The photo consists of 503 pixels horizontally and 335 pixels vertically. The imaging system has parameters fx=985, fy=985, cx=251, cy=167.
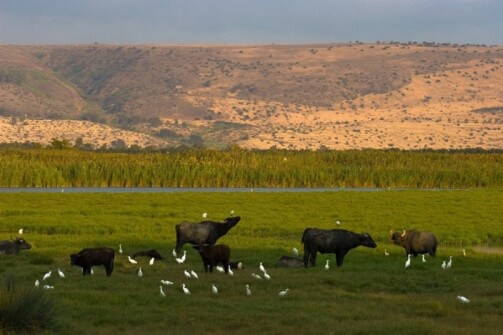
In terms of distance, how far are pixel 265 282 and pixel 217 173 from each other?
4990 cm

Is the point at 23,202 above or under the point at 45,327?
under

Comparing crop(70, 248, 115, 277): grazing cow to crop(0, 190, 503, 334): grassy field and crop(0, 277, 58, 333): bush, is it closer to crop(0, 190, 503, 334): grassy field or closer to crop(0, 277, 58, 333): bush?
crop(0, 190, 503, 334): grassy field

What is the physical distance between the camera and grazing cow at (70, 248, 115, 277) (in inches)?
862

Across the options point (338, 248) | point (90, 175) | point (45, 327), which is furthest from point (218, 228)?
point (90, 175)

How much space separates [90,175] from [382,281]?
4866 centimetres

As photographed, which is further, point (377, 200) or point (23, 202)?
point (377, 200)

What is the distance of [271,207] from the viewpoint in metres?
45.2

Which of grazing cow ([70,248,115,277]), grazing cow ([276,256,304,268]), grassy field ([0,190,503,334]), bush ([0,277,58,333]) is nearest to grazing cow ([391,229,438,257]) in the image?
grassy field ([0,190,503,334])

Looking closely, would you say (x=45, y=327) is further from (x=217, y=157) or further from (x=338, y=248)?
(x=217, y=157)

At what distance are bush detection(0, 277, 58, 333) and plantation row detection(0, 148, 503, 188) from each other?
5081 cm

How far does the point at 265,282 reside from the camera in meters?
21.2

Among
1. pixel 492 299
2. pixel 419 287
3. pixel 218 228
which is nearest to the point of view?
pixel 492 299

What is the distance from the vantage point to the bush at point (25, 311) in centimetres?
1570

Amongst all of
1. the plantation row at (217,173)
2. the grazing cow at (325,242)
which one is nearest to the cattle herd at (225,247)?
the grazing cow at (325,242)
